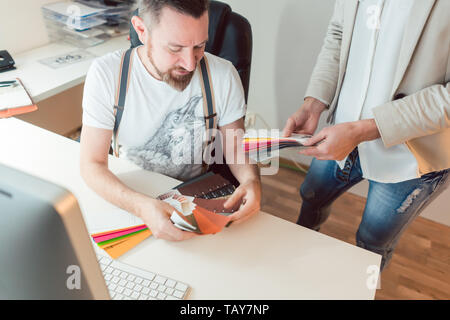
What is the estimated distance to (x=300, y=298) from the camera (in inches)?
30.5

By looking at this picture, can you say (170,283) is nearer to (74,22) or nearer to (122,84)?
(122,84)

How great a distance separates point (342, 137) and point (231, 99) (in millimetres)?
385

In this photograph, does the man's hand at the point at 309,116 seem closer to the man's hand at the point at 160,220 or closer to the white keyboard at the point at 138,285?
the man's hand at the point at 160,220

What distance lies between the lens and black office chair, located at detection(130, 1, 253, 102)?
118cm

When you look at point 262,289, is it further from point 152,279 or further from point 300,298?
point 152,279

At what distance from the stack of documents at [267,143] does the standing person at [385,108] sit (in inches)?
2.2

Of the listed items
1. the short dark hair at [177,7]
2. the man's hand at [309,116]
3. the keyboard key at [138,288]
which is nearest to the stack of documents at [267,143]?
the man's hand at [309,116]

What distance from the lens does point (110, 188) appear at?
96cm

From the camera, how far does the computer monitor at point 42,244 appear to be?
33 cm

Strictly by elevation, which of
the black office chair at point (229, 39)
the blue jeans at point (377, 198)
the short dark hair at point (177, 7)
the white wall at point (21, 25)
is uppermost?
the short dark hair at point (177, 7)

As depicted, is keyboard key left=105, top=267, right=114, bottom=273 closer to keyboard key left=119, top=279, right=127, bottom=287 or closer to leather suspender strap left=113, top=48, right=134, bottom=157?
keyboard key left=119, top=279, right=127, bottom=287

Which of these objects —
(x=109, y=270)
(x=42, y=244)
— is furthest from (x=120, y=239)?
(x=42, y=244)

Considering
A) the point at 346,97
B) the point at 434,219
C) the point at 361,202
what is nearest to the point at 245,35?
the point at 346,97

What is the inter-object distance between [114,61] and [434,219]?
1.88m
